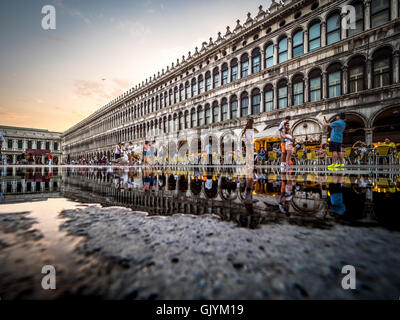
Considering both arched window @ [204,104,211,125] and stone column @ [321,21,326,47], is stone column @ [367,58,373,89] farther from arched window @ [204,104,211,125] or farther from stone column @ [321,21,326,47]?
arched window @ [204,104,211,125]

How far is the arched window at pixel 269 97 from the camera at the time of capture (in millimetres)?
20125

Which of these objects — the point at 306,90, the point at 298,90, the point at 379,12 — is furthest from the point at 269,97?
the point at 379,12

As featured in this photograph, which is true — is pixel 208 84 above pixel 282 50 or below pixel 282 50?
below

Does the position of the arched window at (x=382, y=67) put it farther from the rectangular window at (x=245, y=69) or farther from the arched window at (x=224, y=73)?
the arched window at (x=224, y=73)

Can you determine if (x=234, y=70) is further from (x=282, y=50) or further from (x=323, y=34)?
(x=323, y=34)

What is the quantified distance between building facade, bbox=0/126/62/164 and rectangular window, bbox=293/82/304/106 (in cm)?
8283

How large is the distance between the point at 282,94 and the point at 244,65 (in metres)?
6.30

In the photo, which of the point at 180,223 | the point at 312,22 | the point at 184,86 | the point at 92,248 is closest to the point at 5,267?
the point at 92,248

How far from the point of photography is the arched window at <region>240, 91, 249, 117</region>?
875 inches

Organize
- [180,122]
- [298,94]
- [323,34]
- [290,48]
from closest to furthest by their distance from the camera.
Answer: [323,34], [298,94], [290,48], [180,122]

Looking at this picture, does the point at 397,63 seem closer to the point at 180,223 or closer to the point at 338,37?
the point at 338,37

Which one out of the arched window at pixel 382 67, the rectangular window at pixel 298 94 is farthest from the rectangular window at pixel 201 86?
the arched window at pixel 382 67

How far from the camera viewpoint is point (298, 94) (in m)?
18.3

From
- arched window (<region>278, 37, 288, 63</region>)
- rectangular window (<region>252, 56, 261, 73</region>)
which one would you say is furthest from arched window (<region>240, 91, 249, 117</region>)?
arched window (<region>278, 37, 288, 63</region>)
